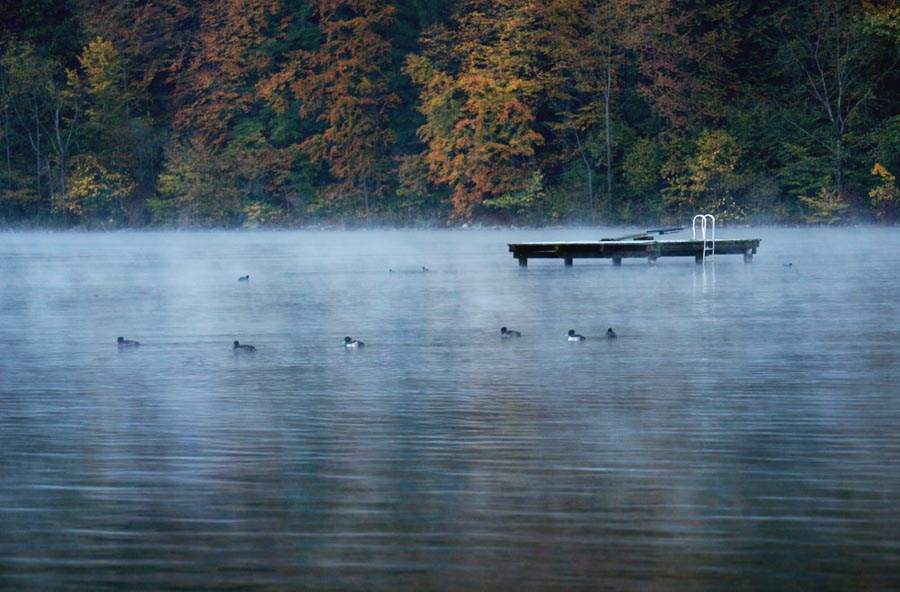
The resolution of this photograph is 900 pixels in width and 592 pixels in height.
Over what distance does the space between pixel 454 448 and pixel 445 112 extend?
6469 centimetres

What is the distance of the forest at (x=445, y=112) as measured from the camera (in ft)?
231

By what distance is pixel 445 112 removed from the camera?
76.1m

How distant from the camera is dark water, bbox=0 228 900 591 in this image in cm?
856

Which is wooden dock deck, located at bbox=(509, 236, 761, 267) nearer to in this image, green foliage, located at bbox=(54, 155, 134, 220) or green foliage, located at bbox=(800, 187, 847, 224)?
green foliage, located at bbox=(800, 187, 847, 224)

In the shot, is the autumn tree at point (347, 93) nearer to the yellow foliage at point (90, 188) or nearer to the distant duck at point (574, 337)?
the yellow foliage at point (90, 188)

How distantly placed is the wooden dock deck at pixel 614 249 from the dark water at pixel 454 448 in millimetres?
14580

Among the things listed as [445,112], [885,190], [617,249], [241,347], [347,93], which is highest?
[347,93]

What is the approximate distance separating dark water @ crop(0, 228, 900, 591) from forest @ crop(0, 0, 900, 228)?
143 feet

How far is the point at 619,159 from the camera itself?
249 ft

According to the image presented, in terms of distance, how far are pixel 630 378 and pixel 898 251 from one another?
3452cm

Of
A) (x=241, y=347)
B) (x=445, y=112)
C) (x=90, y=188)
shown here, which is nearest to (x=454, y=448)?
(x=241, y=347)

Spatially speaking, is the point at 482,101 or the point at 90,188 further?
the point at 90,188

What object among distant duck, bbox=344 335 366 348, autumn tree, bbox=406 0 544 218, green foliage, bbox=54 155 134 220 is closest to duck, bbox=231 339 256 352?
distant duck, bbox=344 335 366 348

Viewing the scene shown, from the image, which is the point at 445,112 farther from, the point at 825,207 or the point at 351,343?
the point at 351,343
